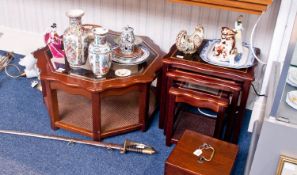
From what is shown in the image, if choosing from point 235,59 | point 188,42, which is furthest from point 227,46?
point 188,42

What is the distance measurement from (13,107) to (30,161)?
51 cm

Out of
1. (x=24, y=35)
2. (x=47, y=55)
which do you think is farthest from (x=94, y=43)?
(x=24, y=35)

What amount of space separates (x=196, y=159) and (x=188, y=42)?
608 millimetres

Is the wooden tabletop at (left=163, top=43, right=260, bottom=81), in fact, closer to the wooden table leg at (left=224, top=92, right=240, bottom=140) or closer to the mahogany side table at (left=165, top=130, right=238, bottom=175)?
the wooden table leg at (left=224, top=92, right=240, bottom=140)

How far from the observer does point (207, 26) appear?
2158mm

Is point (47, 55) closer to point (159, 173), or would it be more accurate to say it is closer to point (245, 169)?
point (159, 173)

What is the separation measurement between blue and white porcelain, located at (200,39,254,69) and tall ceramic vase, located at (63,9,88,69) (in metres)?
0.60

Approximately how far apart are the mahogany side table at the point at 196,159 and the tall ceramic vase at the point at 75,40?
2.24 feet

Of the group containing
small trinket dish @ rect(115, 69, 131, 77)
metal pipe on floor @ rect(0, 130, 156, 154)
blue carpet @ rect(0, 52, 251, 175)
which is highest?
small trinket dish @ rect(115, 69, 131, 77)

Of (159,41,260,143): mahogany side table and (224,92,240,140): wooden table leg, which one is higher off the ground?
(159,41,260,143): mahogany side table

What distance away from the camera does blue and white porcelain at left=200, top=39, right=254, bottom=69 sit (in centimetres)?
174

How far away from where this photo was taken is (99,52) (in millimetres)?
1760

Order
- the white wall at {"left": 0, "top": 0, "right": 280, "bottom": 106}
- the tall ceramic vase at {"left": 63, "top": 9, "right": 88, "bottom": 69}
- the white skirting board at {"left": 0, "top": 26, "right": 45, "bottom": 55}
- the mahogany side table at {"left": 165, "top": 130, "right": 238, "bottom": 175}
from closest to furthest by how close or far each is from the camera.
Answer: the mahogany side table at {"left": 165, "top": 130, "right": 238, "bottom": 175}
the tall ceramic vase at {"left": 63, "top": 9, "right": 88, "bottom": 69}
the white wall at {"left": 0, "top": 0, "right": 280, "bottom": 106}
the white skirting board at {"left": 0, "top": 26, "right": 45, "bottom": 55}

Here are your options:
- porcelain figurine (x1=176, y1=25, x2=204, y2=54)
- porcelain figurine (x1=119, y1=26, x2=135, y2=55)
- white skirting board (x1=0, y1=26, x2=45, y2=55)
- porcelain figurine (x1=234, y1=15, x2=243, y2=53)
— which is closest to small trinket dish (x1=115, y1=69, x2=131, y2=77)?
porcelain figurine (x1=119, y1=26, x2=135, y2=55)
